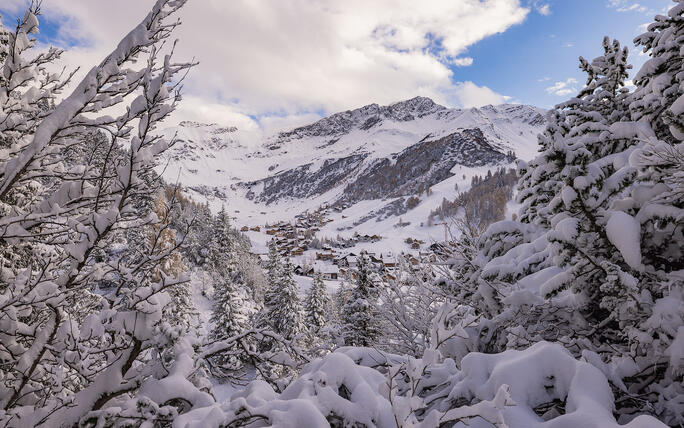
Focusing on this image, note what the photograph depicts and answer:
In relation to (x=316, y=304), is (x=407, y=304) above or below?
above

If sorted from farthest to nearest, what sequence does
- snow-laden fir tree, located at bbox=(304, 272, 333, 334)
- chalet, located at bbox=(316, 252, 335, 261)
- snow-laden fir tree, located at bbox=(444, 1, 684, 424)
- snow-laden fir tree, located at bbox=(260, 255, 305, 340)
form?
chalet, located at bbox=(316, 252, 335, 261), snow-laden fir tree, located at bbox=(304, 272, 333, 334), snow-laden fir tree, located at bbox=(260, 255, 305, 340), snow-laden fir tree, located at bbox=(444, 1, 684, 424)

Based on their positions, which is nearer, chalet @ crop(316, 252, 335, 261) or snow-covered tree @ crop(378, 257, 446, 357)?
snow-covered tree @ crop(378, 257, 446, 357)

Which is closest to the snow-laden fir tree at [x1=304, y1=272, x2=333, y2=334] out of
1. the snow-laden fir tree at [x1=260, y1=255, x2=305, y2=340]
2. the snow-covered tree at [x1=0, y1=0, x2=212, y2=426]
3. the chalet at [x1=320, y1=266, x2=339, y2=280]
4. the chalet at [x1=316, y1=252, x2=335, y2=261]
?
the snow-laden fir tree at [x1=260, y1=255, x2=305, y2=340]

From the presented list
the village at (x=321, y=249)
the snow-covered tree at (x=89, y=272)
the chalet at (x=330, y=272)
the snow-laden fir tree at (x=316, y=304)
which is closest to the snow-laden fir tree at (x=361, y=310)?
the snow-laden fir tree at (x=316, y=304)

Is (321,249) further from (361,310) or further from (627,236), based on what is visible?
(627,236)

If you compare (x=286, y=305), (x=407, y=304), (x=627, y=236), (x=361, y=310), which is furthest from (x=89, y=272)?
(x=286, y=305)

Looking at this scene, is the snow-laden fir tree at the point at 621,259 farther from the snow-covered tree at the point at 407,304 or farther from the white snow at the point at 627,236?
the snow-covered tree at the point at 407,304

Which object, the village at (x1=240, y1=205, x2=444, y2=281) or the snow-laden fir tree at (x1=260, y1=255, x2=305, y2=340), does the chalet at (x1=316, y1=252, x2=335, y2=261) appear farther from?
the snow-laden fir tree at (x1=260, y1=255, x2=305, y2=340)

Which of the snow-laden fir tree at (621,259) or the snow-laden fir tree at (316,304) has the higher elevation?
the snow-laden fir tree at (621,259)

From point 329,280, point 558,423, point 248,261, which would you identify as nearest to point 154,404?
point 558,423

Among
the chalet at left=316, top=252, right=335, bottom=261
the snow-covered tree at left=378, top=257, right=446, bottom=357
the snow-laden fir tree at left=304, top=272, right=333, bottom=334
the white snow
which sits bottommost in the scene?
the snow-laden fir tree at left=304, top=272, right=333, bottom=334

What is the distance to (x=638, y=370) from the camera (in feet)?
7.14

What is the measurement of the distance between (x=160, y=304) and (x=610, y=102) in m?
6.99

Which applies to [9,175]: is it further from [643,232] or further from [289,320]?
[289,320]
